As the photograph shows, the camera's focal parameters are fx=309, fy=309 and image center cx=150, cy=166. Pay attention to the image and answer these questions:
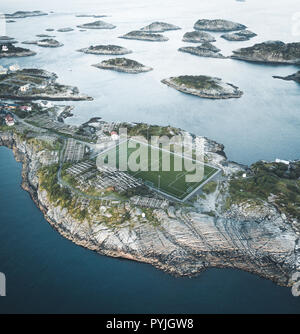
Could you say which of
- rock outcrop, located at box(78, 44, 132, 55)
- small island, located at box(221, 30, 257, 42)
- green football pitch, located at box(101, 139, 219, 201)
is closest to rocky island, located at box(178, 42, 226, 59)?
small island, located at box(221, 30, 257, 42)

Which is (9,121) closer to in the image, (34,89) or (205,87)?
(34,89)

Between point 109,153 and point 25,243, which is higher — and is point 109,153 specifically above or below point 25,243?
above

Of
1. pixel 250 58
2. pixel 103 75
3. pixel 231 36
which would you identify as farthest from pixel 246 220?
pixel 231 36

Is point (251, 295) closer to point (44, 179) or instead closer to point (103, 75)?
point (44, 179)

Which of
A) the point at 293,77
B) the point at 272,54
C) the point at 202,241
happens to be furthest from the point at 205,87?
the point at 202,241

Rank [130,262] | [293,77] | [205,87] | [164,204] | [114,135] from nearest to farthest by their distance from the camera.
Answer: [130,262] → [164,204] → [114,135] → [205,87] → [293,77]
